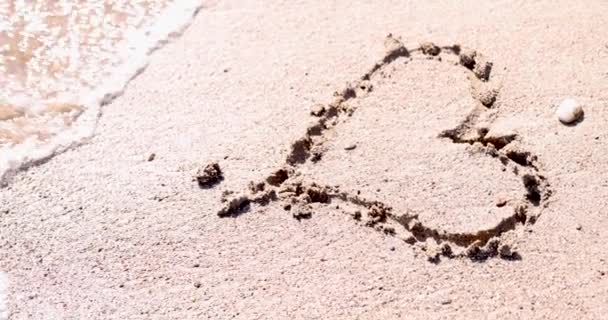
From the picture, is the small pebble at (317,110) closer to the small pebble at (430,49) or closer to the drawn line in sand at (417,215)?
the drawn line in sand at (417,215)

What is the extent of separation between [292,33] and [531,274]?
1654mm

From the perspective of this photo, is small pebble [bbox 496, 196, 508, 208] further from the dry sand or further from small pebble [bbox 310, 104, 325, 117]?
small pebble [bbox 310, 104, 325, 117]

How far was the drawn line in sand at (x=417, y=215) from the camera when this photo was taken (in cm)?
261

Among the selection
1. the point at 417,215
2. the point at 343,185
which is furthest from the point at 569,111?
the point at 343,185

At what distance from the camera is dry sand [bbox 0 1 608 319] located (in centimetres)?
252

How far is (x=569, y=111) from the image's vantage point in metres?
2.93

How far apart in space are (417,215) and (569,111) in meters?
0.79

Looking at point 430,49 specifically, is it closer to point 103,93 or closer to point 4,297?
point 103,93

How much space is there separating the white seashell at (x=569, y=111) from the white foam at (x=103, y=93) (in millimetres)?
1846

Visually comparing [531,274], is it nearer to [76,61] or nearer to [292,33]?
[292,33]

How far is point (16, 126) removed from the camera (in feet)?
10.7

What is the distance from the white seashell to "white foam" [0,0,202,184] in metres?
1.85

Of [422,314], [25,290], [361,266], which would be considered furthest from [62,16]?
[422,314]

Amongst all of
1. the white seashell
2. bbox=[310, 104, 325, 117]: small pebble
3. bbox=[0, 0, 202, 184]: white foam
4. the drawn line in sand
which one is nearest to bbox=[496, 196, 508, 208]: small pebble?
the drawn line in sand
